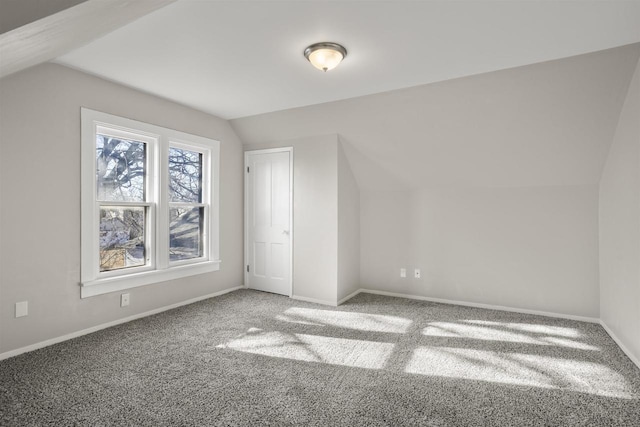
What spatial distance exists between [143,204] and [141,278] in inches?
31.8

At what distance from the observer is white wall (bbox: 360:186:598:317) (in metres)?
3.73

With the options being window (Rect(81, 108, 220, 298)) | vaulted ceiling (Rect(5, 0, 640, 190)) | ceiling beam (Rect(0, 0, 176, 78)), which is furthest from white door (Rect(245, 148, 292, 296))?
ceiling beam (Rect(0, 0, 176, 78))

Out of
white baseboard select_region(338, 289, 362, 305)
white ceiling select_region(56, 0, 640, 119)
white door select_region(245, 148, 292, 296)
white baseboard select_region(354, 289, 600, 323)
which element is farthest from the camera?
white door select_region(245, 148, 292, 296)

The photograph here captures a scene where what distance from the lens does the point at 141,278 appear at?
368 centimetres

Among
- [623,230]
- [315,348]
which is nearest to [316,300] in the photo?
[315,348]

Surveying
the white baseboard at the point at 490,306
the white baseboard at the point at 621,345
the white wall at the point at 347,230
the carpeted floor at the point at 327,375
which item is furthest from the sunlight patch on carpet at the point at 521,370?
the white wall at the point at 347,230

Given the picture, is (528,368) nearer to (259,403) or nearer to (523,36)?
(259,403)

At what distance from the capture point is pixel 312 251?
14.7 feet

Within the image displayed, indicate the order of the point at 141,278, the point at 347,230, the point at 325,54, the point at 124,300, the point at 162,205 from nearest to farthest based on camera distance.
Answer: the point at 325,54
the point at 124,300
the point at 141,278
the point at 162,205
the point at 347,230

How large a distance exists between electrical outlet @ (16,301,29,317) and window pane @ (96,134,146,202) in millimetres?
1101

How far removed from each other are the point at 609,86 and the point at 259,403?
3.69 m

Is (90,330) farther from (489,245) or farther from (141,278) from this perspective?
(489,245)

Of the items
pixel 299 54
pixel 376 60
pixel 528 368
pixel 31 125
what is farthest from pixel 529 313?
pixel 31 125

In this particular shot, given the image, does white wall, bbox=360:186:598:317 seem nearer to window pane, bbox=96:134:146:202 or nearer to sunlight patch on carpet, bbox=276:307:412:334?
sunlight patch on carpet, bbox=276:307:412:334
